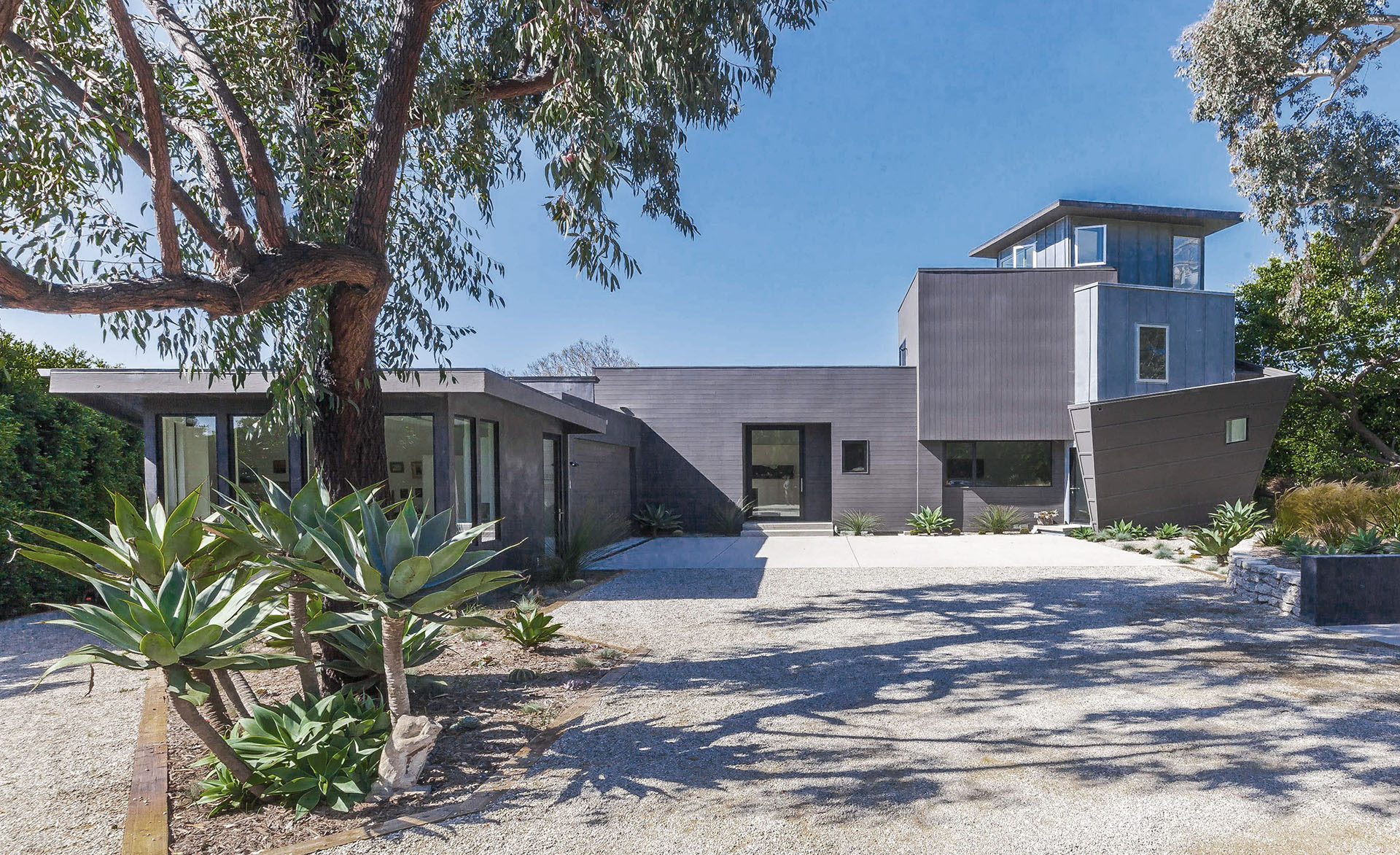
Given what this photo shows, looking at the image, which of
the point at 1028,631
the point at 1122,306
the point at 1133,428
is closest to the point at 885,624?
the point at 1028,631

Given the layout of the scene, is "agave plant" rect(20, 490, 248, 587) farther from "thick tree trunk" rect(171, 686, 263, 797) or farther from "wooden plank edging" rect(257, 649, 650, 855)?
"wooden plank edging" rect(257, 649, 650, 855)

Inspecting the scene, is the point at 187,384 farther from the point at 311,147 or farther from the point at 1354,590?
the point at 1354,590

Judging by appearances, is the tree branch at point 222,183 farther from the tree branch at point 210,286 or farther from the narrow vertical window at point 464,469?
the narrow vertical window at point 464,469

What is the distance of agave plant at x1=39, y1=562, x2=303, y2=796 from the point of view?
2.57m

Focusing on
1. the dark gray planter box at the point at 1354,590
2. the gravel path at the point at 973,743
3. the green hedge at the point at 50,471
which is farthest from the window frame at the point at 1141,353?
the green hedge at the point at 50,471

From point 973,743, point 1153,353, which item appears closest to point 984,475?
point 1153,353

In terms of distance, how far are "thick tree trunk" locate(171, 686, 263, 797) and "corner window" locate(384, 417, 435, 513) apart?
470 centimetres

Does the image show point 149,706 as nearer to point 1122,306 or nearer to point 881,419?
point 881,419

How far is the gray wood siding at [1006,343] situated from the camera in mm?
14227

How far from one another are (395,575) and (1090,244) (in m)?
16.5

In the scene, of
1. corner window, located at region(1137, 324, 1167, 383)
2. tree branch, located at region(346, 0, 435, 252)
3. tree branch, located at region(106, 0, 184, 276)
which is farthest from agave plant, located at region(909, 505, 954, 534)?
tree branch, located at region(106, 0, 184, 276)

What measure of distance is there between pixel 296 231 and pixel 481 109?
6.44 ft

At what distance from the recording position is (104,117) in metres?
3.82

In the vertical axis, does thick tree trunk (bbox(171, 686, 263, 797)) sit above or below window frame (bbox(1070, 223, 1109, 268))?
below
